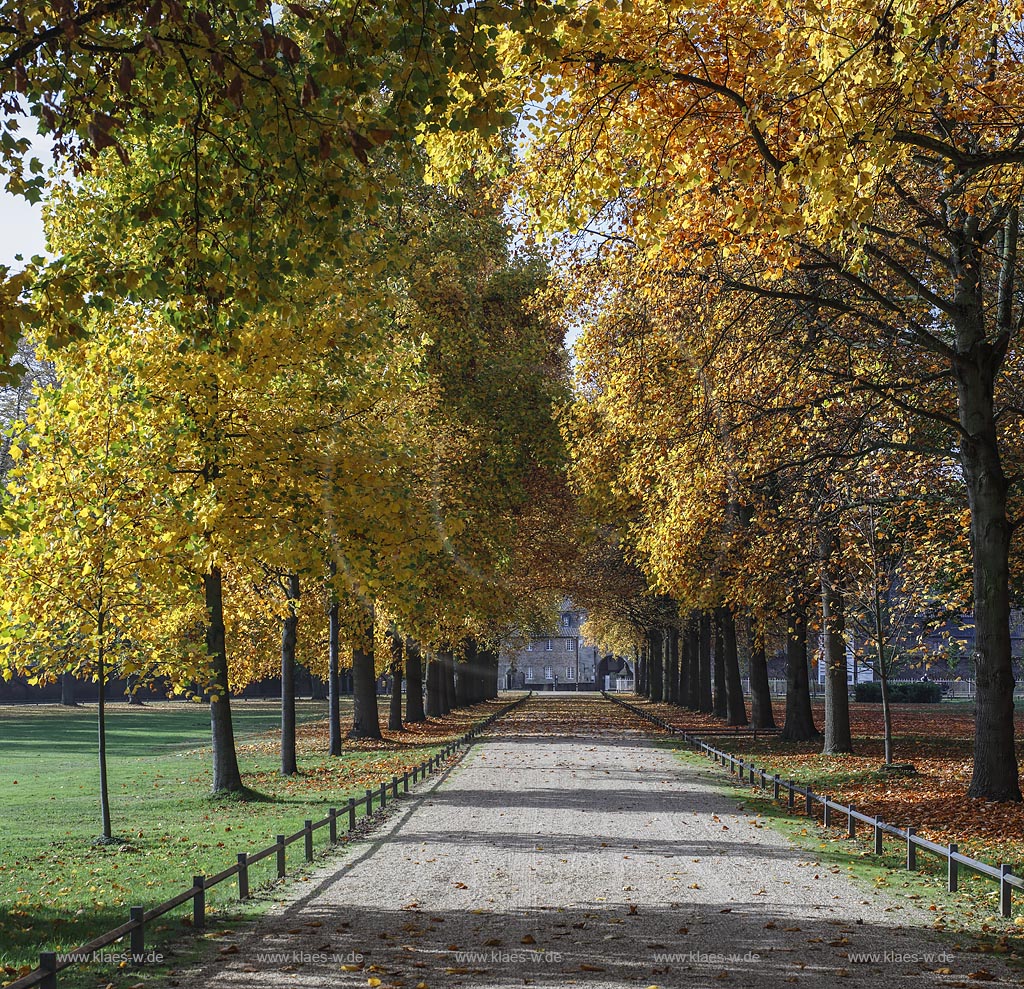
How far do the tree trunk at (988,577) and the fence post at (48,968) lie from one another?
13649mm

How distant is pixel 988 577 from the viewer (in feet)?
56.1

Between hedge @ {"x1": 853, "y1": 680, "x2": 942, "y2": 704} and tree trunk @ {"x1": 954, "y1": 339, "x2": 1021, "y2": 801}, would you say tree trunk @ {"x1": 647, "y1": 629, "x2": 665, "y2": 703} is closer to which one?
hedge @ {"x1": 853, "y1": 680, "x2": 942, "y2": 704}

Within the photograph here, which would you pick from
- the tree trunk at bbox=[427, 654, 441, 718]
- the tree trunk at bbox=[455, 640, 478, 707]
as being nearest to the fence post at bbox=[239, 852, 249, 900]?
the tree trunk at bbox=[427, 654, 441, 718]

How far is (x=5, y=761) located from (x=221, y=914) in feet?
78.0

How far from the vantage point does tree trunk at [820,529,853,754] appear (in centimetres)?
2503

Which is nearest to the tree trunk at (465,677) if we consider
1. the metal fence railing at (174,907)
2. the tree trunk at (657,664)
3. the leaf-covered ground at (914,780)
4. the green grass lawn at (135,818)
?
the tree trunk at (657,664)

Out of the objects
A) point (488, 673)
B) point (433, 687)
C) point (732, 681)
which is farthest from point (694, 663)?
point (488, 673)

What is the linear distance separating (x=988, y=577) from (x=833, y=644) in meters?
9.04

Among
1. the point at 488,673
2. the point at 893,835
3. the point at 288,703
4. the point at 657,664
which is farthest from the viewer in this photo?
the point at 488,673

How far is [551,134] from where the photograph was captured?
1208cm

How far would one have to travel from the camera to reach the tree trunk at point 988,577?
1673 cm

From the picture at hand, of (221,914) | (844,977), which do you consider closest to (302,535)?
(221,914)

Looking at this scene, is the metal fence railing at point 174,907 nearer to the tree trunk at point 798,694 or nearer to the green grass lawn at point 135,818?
the green grass lawn at point 135,818

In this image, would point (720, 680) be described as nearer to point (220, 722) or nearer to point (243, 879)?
point (220, 722)
